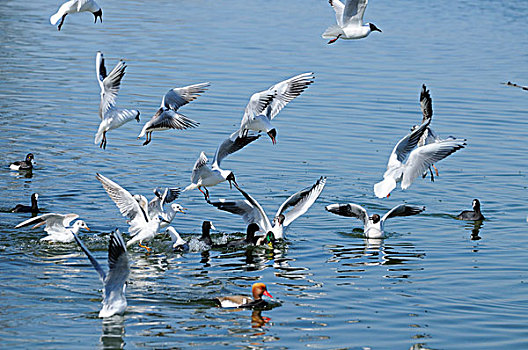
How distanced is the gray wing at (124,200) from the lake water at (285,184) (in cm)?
61

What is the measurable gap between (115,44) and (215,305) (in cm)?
2363

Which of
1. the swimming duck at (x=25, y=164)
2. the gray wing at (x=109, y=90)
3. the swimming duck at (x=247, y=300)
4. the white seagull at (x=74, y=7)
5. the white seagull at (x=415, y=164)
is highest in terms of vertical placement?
the white seagull at (x=74, y=7)

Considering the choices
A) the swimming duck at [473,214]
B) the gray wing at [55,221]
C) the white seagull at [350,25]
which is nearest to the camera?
the gray wing at [55,221]

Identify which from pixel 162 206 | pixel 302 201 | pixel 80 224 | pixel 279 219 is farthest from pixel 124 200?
pixel 302 201

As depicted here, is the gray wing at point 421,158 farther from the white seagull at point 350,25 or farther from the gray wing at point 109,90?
the gray wing at point 109,90

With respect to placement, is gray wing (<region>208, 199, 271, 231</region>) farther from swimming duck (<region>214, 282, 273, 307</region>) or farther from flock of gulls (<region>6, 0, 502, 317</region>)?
swimming duck (<region>214, 282, 273, 307</region>)

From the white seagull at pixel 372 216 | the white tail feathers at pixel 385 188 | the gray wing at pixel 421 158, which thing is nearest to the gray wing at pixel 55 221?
the white seagull at pixel 372 216

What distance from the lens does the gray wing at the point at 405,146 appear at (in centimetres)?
1569

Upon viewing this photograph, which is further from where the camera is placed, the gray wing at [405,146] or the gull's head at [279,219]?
the gull's head at [279,219]

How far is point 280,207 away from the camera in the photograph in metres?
16.1

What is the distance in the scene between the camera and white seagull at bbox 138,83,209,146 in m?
15.4

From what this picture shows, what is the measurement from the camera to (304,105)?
26844mm

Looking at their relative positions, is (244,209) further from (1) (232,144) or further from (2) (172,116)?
(2) (172,116)

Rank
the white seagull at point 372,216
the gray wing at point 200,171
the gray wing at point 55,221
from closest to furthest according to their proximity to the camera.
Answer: the gray wing at point 55,221 < the gray wing at point 200,171 < the white seagull at point 372,216
